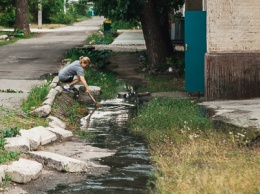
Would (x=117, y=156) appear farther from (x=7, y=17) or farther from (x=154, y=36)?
(x=7, y=17)

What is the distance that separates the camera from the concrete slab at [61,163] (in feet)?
30.9

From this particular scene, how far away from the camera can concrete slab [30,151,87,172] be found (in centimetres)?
943

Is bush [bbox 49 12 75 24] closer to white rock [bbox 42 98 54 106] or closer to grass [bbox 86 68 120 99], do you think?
grass [bbox 86 68 120 99]

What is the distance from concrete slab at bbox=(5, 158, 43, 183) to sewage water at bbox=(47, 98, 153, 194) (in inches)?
15.8

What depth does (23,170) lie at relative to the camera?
348 inches

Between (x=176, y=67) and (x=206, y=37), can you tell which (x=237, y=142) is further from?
(x=176, y=67)

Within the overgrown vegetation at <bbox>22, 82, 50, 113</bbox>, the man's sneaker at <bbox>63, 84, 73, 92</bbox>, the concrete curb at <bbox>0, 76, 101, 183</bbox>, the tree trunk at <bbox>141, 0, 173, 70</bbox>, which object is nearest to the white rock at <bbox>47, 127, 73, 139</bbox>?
the concrete curb at <bbox>0, 76, 101, 183</bbox>

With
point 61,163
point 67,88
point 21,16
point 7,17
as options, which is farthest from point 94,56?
point 7,17

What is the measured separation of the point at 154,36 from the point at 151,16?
2.15ft

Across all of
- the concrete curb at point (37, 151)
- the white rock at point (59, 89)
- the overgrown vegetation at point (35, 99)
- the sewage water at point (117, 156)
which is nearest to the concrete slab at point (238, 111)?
the sewage water at point (117, 156)

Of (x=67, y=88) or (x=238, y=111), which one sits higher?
(x=67, y=88)

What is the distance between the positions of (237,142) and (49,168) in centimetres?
280

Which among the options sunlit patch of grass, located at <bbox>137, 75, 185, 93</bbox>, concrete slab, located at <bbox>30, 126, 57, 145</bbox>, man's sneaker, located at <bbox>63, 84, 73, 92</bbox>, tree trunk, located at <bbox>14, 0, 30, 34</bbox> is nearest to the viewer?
concrete slab, located at <bbox>30, 126, 57, 145</bbox>

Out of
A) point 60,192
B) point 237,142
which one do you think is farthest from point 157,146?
point 60,192
